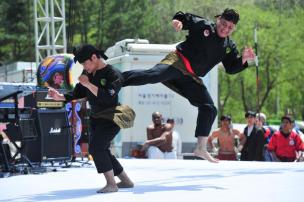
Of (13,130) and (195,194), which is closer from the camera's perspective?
(195,194)

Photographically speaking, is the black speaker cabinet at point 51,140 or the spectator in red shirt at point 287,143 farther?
the spectator in red shirt at point 287,143

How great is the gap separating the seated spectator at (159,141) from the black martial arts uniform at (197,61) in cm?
516

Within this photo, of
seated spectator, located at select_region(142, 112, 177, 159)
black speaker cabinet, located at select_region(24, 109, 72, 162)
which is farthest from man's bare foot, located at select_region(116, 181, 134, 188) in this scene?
seated spectator, located at select_region(142, 112, 177, 159)

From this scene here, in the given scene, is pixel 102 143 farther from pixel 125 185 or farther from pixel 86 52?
pixel 86 52

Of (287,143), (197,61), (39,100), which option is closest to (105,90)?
(197,61)

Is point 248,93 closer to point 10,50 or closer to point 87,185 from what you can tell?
point 10,50

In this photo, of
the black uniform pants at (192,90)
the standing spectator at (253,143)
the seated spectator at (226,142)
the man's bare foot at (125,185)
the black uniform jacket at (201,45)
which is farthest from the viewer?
the seated spectator at (226,142)

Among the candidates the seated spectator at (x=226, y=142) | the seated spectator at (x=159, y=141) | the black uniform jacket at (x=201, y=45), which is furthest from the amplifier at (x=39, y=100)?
the seated spectator at (x=226, y=142)

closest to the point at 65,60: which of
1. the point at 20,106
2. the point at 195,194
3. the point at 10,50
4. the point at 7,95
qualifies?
the point at 20,106

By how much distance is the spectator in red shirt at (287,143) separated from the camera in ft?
35.6

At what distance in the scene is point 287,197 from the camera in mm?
5668

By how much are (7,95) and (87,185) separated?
2.12m

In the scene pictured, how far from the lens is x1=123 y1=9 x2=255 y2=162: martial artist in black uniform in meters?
7.10

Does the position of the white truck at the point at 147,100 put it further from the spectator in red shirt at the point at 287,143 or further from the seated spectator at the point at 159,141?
the spectator in red shirt at the point at 287,143
